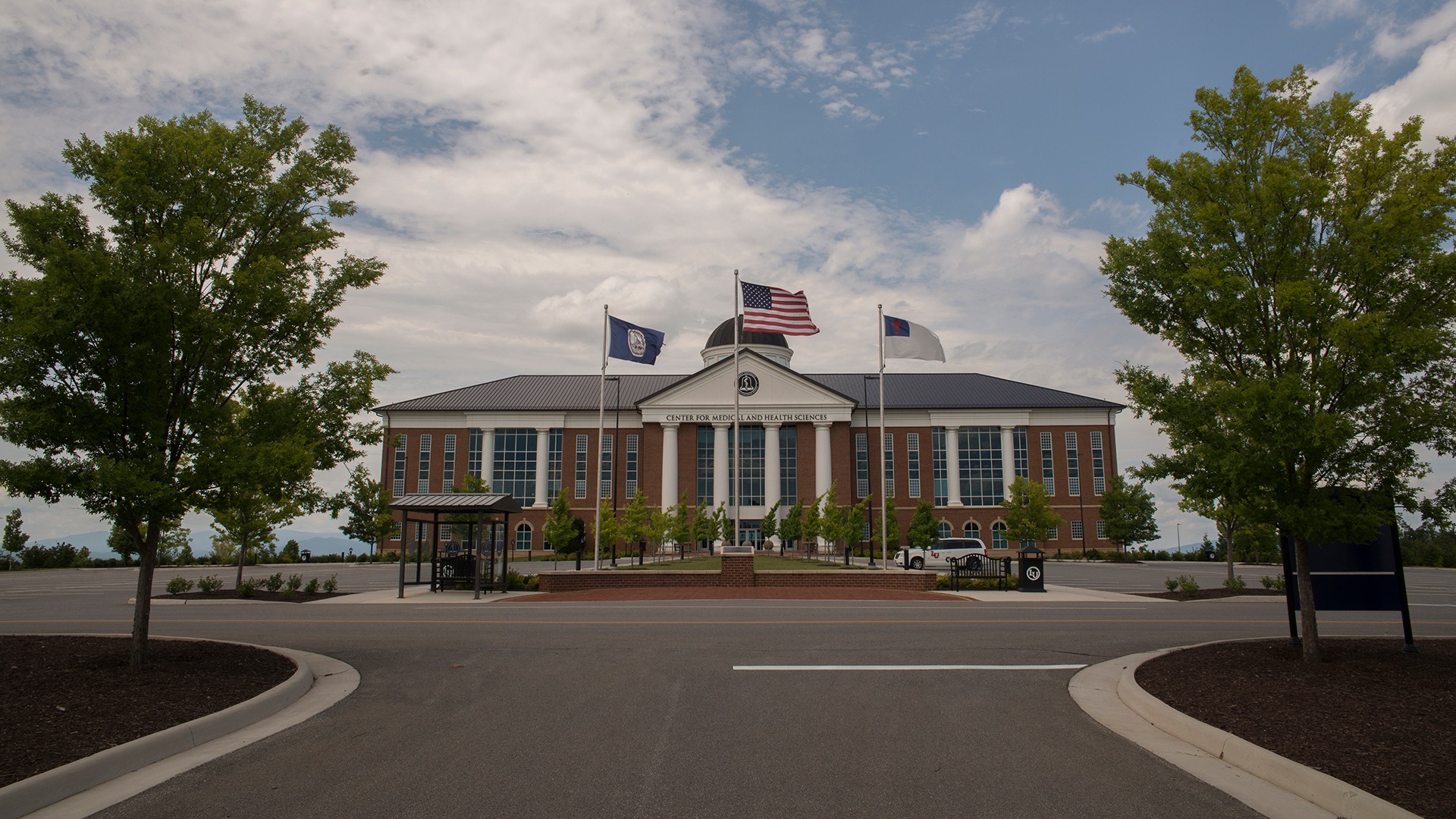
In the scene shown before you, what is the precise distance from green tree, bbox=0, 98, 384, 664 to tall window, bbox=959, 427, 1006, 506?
57.8 metres

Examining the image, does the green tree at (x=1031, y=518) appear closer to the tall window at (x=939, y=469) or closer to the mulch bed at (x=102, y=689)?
the tall window at (x=939, y=469)

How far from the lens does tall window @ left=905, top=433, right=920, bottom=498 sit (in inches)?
2512

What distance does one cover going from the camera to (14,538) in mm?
44344

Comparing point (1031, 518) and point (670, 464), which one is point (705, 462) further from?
point (1031, 518)

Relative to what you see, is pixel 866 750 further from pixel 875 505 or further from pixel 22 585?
pixel 875 505

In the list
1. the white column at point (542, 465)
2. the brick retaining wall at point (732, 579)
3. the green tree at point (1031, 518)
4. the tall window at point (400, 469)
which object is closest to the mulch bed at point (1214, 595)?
the brick retaining wall at point (732, 579)

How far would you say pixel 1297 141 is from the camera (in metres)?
10.5

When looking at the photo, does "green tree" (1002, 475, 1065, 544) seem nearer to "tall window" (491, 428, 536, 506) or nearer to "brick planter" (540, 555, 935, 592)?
"brick planter" (540, 555, 935, 592)

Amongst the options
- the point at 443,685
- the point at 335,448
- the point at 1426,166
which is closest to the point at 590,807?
the point at 443,685

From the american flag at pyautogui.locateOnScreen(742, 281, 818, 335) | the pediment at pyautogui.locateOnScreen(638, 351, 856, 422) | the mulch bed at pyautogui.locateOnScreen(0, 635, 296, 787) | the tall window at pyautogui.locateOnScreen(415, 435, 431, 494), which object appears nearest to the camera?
the mulch bed at pyautogui.locateOnScreen(0, 635, 296, 787)

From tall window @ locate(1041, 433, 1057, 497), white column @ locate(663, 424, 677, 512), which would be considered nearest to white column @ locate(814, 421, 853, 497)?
white column @ locate(663, 424, 677, 512)

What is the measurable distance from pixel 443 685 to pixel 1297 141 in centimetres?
1235

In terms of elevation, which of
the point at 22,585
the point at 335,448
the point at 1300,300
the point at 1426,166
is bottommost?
the point at 22,585

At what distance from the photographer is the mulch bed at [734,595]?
22266 millimetres
